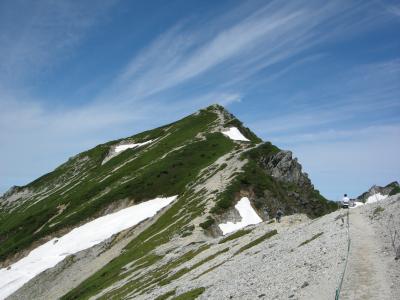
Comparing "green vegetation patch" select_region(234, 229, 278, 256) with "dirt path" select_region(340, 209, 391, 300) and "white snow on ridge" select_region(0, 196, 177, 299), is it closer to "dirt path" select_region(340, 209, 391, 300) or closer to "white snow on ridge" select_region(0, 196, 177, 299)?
"dirt path" select_region(340, 209, 391, 300)

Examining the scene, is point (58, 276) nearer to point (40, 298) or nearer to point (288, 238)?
point (40, 298)

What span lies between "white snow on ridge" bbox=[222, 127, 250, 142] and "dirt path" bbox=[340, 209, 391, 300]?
4184 inches

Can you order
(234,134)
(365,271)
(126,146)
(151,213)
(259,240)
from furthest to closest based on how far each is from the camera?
(126,146), (234,134), (151,213), (259,240), (365,271)

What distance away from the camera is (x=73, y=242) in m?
99.4

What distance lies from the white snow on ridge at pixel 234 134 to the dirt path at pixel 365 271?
→ 106271mm

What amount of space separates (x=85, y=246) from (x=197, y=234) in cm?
3293

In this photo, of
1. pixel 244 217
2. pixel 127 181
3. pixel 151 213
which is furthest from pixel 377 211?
pixel 127 181

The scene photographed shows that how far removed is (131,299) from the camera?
158 feet

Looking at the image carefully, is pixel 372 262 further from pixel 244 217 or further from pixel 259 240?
pixel 244 217

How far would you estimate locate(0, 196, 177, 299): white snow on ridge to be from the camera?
91.8m

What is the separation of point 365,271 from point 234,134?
4807 inches

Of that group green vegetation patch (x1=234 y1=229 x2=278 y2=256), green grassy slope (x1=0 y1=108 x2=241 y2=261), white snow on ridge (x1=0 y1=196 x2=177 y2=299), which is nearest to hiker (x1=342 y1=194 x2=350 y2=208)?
green vegetation patch (x1=234 y1=229 x2=278 y2=256)

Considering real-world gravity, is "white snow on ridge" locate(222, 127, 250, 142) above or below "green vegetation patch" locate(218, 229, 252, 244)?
above

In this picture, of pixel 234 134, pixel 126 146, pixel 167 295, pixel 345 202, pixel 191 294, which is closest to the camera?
pixel 191 294
